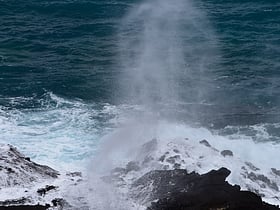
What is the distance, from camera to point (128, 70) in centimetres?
7344

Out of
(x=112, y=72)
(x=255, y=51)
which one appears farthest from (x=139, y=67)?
(x=255, y=51)

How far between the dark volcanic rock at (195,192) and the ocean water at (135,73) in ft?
31.6

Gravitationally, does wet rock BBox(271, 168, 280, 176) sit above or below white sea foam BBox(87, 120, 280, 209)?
below

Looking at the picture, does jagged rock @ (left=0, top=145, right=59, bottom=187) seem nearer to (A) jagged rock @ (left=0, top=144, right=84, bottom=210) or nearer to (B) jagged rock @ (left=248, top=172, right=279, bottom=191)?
(A) jagged rock @ (left=0, top=144, right=84, bottom=210)

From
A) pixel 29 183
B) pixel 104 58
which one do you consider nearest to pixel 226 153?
pixel 29 183

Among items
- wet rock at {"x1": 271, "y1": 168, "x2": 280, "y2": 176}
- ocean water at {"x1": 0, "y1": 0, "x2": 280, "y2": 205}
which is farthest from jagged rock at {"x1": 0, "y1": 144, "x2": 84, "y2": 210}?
wet rock at {"x1": 271, "y1": 168, "x2": 280, "y2": 176}

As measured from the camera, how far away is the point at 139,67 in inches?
2911

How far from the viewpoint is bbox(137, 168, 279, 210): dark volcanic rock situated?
38.3m

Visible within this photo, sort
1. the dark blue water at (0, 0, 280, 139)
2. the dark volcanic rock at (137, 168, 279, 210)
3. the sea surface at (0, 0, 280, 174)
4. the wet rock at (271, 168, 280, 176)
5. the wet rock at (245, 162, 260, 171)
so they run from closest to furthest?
the dark volcanic rock at (137, 168, 279, 210), the wet rock at (245, 162, 260, 171), the wet rock at (271, 168, 280, 176), the sea surface at (0, 0, 280, 174), the dark blue water at (0, 0, 280, 139)

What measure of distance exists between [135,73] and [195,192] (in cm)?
3382

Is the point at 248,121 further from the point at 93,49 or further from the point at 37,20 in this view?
the point at 37,20

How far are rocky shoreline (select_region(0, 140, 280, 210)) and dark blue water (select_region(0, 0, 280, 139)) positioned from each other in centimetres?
1755

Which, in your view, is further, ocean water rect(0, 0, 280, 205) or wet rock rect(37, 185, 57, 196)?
ocean water rect(0, 0, 280, 205)

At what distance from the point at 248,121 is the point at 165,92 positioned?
11681 mm
